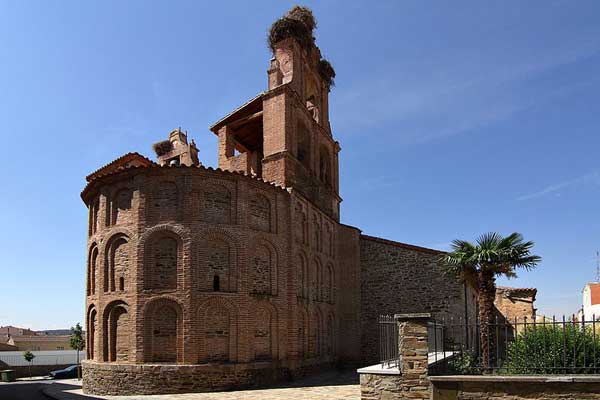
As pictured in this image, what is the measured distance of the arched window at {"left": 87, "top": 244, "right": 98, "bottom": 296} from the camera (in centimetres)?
1864

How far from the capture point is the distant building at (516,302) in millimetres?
30328

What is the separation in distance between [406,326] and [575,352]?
371cm

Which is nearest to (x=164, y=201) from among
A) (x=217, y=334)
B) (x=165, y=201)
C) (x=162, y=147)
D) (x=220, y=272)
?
(x=165, y=201)

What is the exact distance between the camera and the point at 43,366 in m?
32.8

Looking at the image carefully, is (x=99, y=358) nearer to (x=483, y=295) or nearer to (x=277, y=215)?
(x=277, y=215)

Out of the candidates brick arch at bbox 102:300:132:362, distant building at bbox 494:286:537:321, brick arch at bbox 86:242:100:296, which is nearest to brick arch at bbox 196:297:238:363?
brick arch at bbox 102:300:132:362

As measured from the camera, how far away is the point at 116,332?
16.8 meters

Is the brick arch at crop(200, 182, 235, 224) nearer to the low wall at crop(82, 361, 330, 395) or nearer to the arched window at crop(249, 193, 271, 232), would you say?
the arched window at crop(249, 193, 271, 232)

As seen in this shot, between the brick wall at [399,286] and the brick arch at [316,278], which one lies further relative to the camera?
the brick wall at [399,286]

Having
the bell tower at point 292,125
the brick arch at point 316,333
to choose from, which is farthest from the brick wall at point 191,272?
the bell tower at point 292,125

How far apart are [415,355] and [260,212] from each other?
30.6 feet

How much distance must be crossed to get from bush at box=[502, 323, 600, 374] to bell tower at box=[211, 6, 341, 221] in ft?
38.0

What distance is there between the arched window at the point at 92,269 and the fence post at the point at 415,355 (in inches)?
500

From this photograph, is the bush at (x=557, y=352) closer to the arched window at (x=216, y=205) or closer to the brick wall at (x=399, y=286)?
the arched window at (x=216, y=205)
